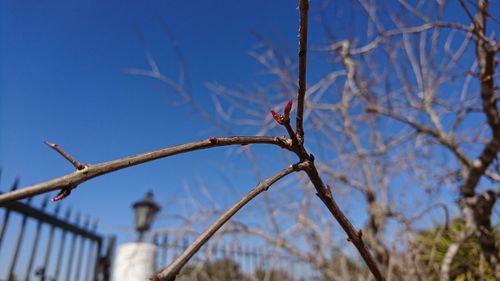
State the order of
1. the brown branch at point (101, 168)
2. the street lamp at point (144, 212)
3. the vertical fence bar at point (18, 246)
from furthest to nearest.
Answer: the street lamp at point (144, 212) → the vertical fence bar at point (18, 246) → the brown branch at point (101, 168)

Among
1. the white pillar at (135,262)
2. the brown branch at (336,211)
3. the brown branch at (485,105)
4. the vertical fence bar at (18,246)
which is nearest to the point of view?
the brown branch at (336,211)

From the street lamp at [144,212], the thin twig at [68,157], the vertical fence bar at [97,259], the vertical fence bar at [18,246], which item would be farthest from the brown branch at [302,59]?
the vertical fence bar at [97,259]

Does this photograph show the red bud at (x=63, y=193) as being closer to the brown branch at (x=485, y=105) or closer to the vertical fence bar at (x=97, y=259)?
the brown branch at (x=485, y=105)

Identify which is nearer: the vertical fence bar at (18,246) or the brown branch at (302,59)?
the brown branch at (302,59)

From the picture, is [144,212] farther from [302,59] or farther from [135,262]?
[302,59]

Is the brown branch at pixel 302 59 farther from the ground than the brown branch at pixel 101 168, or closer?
farther from the ground

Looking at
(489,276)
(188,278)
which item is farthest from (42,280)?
(489,276)

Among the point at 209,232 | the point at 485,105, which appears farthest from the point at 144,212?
the point at 209,232
